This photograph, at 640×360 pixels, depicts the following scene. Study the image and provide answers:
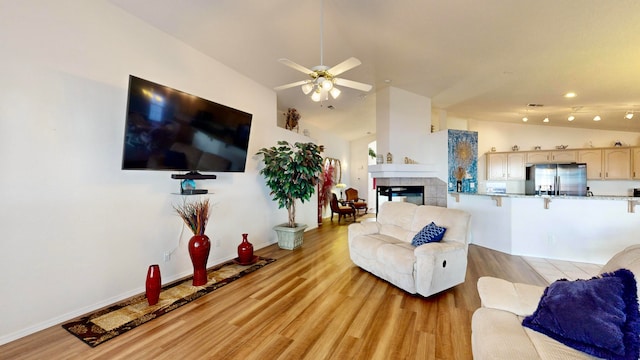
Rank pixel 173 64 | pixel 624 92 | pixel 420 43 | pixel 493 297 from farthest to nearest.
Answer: pixel 624 92, pixel 420 43, pixel 173 64, pixel 493 297

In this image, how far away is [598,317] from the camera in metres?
1.22

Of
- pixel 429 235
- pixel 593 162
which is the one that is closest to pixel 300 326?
pixel 429 235

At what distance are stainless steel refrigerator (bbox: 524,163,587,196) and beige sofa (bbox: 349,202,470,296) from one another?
468 cm

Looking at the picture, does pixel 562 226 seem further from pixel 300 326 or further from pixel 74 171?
pixel 74 171

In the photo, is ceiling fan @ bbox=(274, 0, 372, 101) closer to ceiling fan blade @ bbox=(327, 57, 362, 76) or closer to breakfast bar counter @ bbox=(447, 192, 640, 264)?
ceiling fan blade @ bbox=(327, 57, 362, 76)

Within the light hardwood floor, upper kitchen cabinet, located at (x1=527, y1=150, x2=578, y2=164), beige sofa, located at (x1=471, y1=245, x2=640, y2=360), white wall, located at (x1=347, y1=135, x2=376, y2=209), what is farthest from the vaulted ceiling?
white wall, located at (x1=347, y1=135, x2=376, y2=209)

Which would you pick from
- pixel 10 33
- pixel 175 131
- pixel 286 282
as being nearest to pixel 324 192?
pixel 286 282

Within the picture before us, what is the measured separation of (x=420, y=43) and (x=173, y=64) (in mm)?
3405

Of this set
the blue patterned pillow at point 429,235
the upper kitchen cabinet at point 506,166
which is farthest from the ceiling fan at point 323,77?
the upper kitchen cabinet at point 506,166

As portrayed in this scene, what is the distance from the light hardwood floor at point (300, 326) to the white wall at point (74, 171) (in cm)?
46

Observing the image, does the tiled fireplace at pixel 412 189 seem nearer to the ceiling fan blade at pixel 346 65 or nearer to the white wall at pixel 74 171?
the ceiling fan blade at pixel 346 65

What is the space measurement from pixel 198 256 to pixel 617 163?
9.22 metres

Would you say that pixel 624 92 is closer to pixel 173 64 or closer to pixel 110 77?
pixel 173 64

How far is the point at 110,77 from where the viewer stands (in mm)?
2658
